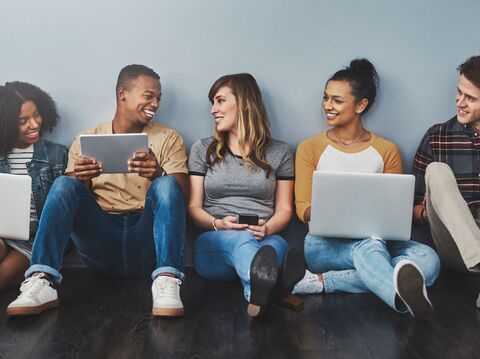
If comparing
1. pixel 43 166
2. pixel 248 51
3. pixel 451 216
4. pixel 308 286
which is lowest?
pixel 308 286

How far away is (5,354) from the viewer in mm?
1793

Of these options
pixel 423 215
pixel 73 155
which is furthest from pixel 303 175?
pixel 73 155

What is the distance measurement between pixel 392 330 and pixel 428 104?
4.32 feet

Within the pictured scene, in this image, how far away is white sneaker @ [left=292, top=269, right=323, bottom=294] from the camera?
240 cm

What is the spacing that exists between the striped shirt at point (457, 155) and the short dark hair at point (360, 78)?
349mm

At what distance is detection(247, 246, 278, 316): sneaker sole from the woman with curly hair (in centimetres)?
113

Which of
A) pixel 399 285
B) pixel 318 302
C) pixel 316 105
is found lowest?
pixel 318 302

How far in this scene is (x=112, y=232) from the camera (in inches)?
96.3

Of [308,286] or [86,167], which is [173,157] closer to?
[86,167]

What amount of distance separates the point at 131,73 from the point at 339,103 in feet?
3.19

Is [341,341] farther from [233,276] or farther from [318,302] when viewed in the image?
[233,276]

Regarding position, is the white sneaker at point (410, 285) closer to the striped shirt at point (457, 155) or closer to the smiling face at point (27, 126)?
the striped shirt at point (457, 155)

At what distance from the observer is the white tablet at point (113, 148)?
7.42ft

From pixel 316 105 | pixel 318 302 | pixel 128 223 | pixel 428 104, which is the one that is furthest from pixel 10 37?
pixel 428 104
